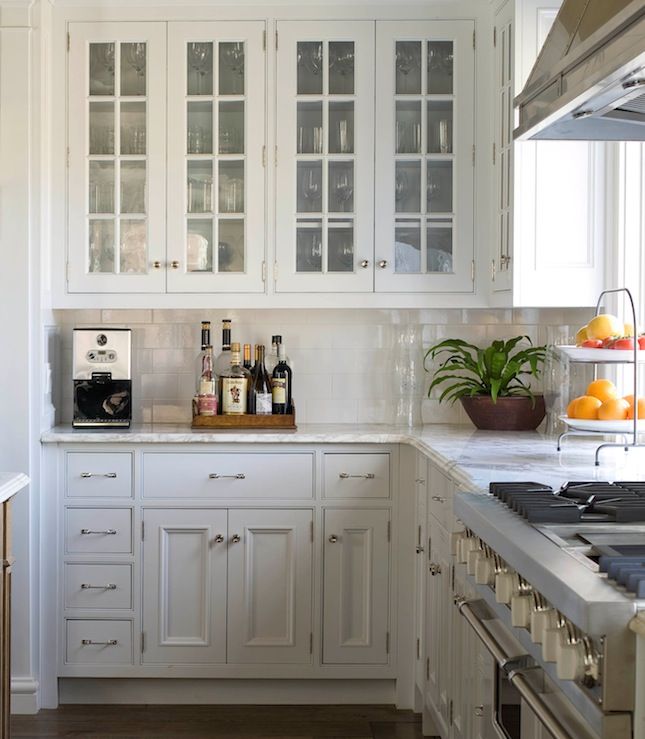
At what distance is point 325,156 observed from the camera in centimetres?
385

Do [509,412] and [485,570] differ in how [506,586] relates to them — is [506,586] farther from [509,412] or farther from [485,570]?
[509,412]

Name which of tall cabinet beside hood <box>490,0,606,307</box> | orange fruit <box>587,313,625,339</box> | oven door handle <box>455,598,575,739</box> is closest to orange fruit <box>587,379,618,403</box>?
orange fruit <box>587,313,625,339</box>

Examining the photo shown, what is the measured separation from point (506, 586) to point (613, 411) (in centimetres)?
120

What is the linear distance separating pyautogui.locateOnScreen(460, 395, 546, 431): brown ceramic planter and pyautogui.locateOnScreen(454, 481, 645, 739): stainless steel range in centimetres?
153

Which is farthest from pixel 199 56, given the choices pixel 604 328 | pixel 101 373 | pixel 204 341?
pixel 604 328

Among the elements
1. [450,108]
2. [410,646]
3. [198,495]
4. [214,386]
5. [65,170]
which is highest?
[450,108]

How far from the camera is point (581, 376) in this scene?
3742mm

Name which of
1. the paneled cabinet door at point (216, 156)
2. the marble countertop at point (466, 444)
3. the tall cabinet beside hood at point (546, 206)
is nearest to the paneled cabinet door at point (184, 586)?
the marble countertop at point (466, 444)

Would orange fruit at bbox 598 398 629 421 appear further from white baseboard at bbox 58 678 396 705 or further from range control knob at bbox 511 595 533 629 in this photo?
white baseboard at bbox 58 678 396 705

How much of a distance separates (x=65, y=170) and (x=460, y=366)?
1.68 metres

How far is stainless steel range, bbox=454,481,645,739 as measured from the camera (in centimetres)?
133

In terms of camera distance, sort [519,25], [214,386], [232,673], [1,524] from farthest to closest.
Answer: [214,386]
[232,673]
[519,25]
[1,524]

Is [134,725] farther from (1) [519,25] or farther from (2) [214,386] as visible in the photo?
(1) [519,25]

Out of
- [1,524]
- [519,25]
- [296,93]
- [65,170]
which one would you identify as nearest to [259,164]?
[296,93]
